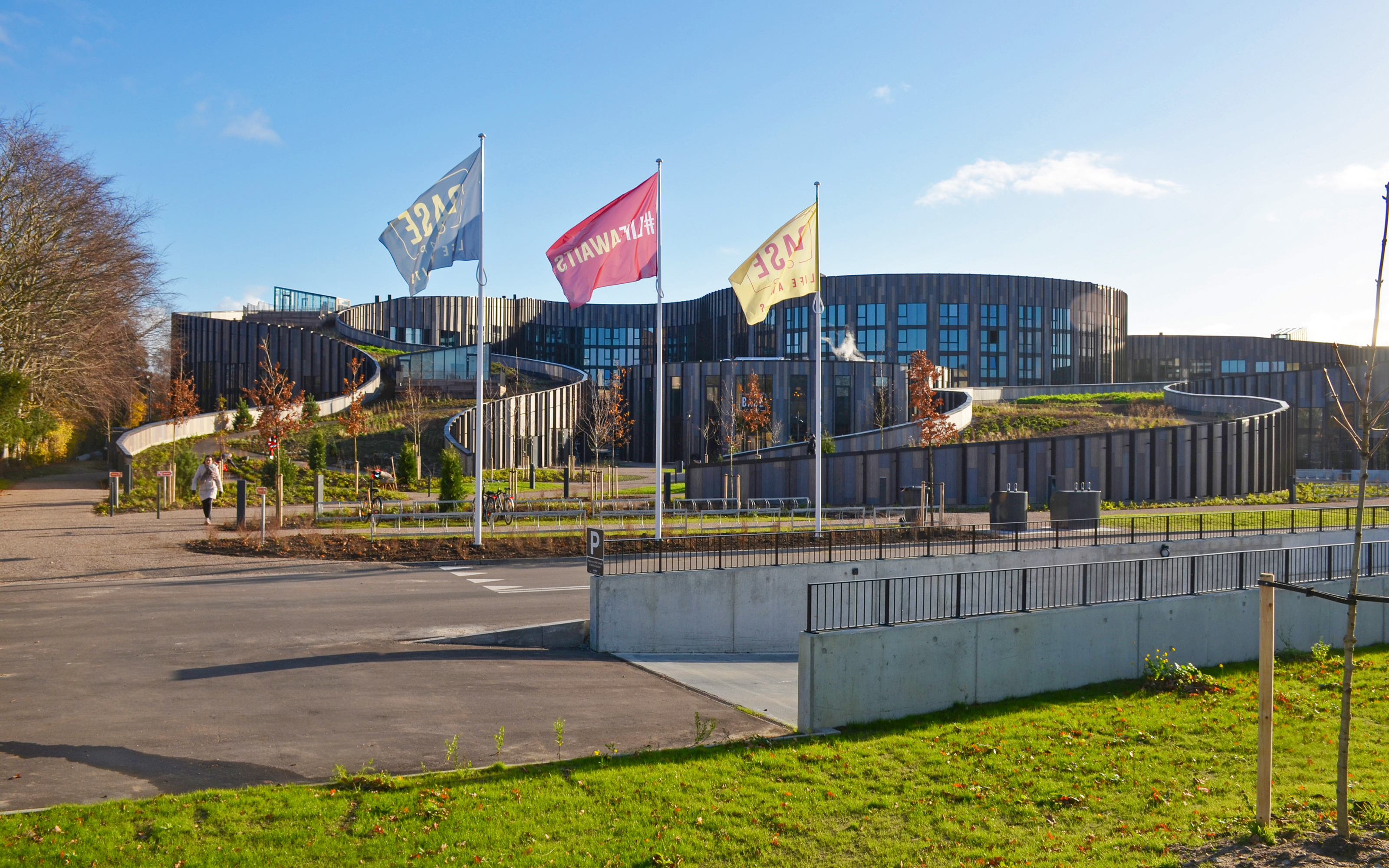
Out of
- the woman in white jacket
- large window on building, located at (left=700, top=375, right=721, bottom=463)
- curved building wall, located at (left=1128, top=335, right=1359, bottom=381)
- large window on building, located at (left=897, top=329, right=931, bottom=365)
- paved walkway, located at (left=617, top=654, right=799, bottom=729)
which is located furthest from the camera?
curved building wall, located at (left=1128, top=335, right=1359, bottom=381)

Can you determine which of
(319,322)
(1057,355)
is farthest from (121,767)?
(319,322)

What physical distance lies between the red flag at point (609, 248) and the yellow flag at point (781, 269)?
234 cm

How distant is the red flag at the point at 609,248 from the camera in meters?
20.3

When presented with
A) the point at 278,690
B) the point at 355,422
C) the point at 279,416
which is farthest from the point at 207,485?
the point at 278,690

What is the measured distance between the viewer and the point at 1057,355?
255 feet

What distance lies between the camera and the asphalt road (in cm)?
856

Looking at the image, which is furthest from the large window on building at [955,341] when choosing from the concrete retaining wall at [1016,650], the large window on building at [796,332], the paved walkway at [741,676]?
the paved walkway at [741,676]

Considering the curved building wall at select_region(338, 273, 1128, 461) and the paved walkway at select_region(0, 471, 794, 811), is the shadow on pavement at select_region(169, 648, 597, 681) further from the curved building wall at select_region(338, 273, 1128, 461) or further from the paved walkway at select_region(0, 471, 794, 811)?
the curved building wall at select_region(338, 273, 1128, 461)

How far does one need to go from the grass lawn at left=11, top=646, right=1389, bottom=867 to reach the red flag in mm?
12887

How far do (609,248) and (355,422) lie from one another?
18.7 m

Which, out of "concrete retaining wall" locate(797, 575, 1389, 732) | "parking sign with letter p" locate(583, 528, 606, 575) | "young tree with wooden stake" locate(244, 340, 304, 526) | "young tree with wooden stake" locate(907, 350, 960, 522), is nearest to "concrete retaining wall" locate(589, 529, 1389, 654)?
"parking sign with letter p" locate(583, 528, 606, 575)

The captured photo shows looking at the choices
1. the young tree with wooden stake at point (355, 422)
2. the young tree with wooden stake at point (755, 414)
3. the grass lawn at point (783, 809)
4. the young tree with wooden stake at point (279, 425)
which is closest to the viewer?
the grass lawn at point (783, 809)

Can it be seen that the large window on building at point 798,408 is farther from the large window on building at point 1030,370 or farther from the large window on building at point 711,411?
the large window on building at point 1030,370

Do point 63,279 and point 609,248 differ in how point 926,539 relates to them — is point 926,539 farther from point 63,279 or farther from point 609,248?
point 63,279
